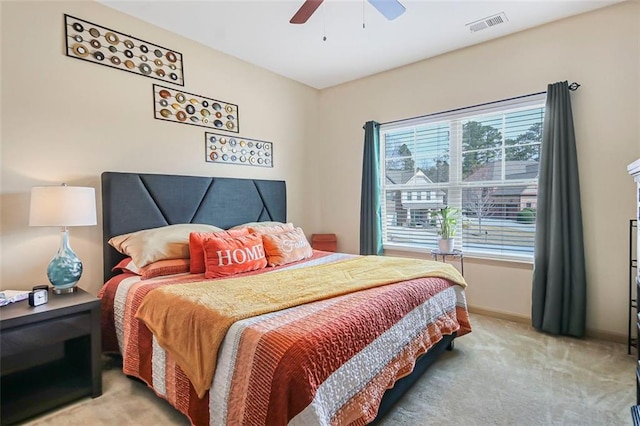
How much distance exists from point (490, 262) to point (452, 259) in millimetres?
394

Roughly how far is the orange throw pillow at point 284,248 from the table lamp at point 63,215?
4.23ft

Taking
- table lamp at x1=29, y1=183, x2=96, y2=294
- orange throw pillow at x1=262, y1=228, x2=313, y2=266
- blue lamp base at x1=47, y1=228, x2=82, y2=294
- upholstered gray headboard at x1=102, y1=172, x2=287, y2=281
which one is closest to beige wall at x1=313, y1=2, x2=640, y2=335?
orange throw pillow at x1=262, y1=228, x2=313, y2=266

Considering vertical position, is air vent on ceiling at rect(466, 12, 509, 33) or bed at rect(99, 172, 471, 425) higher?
air vent on ceiling at rect(466, 12, 509, 33)

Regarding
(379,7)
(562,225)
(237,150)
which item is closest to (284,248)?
(237,150)

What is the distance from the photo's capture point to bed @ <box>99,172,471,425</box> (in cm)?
131

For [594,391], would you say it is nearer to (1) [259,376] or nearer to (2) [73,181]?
(1) [259,376]

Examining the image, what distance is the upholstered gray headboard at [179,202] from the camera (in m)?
2.62

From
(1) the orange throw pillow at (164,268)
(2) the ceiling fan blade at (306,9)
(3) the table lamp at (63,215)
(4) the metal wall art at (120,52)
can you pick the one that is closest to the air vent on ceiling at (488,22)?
(2) the ceiling fan blade at (306,9)

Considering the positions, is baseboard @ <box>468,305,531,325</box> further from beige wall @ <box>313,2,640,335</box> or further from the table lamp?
the table lamp

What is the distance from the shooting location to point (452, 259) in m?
3.70

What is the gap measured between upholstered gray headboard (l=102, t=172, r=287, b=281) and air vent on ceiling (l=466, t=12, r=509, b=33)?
2.55 meters

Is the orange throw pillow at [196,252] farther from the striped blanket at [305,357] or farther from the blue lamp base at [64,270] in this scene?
the blue lamp base at [64,270]

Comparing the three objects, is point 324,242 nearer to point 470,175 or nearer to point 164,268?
point 470,175

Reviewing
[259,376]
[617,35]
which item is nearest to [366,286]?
[259,376]
